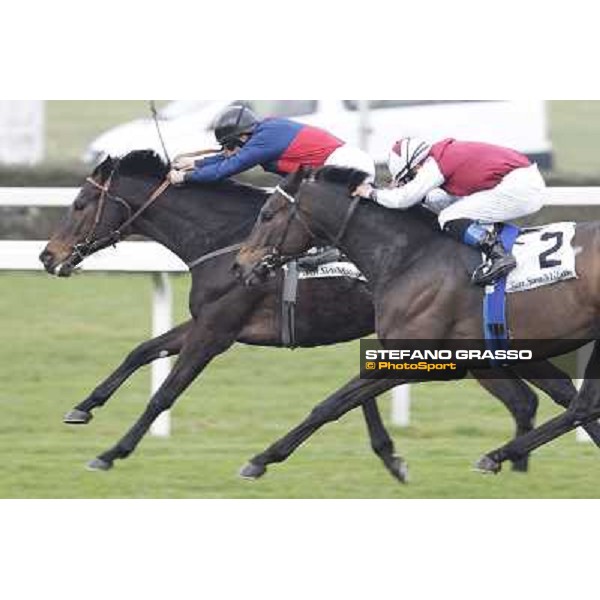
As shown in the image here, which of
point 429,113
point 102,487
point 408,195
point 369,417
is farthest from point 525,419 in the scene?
point 429,113

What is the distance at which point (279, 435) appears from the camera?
11.1 metres

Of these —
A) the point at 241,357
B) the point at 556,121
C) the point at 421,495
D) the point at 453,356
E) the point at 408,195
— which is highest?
the point at 408,195

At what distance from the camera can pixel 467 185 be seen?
355 inches

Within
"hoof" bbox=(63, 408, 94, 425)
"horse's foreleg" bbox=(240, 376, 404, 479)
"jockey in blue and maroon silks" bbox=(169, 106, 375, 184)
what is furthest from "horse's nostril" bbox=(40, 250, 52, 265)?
"horse's foreleg" bbox=(240, 376, 404, 479)

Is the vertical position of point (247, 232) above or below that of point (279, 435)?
above

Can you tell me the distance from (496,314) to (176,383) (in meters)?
1.69

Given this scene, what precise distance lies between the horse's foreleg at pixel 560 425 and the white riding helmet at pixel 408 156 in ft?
3.90

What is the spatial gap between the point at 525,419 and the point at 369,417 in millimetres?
790

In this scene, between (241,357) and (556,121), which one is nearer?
(241,357)

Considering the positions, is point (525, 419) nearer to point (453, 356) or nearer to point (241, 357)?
point (453, 356)

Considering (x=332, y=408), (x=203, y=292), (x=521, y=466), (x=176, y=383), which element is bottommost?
(x=521, y=466)

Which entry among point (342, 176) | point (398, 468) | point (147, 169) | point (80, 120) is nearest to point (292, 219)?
point (342, 176)

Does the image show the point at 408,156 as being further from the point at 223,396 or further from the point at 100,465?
the point at 223,396

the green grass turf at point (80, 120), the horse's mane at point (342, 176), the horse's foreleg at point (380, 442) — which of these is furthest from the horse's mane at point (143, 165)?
the green grass turf at point (80, 120)
